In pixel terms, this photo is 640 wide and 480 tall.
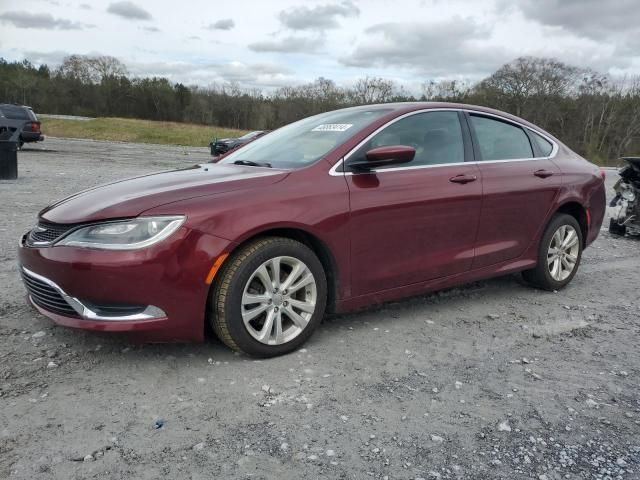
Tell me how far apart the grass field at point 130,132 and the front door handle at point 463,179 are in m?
34.6

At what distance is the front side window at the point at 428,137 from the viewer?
152 inches

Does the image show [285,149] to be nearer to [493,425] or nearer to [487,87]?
[493,425]

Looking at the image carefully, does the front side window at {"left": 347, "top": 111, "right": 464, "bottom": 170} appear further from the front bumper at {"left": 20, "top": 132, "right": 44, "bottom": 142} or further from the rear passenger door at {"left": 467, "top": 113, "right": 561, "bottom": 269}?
the front bumper at {"left": 20, "top": 132, "right": 44, "bottom": 142}

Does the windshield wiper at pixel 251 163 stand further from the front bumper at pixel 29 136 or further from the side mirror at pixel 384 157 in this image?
the front bumper at pixel 29 136

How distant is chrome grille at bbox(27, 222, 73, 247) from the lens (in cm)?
310

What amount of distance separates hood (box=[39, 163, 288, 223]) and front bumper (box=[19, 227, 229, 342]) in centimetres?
23

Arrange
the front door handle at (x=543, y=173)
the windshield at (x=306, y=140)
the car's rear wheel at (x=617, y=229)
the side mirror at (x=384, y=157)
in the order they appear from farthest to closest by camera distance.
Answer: the car's rear wheel at (x=617, y=229), the front door handle at (x=543, y=173), the windshield at (x=306, y=140), the side mirror at (x=384, y=157)

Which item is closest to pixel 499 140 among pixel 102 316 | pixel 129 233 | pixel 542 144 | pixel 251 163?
pixel 542 144

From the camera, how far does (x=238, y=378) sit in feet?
10.0

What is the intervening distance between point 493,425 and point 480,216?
6.27 feet

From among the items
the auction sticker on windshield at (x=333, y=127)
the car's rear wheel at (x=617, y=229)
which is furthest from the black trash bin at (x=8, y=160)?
the car's rear wheel at (x=617, y=229)

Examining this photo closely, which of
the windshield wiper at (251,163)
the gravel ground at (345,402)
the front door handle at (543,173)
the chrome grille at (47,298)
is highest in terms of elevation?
the front door handle at (543,173)

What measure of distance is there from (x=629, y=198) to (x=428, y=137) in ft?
16.9

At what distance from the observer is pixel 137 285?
9.47ft
